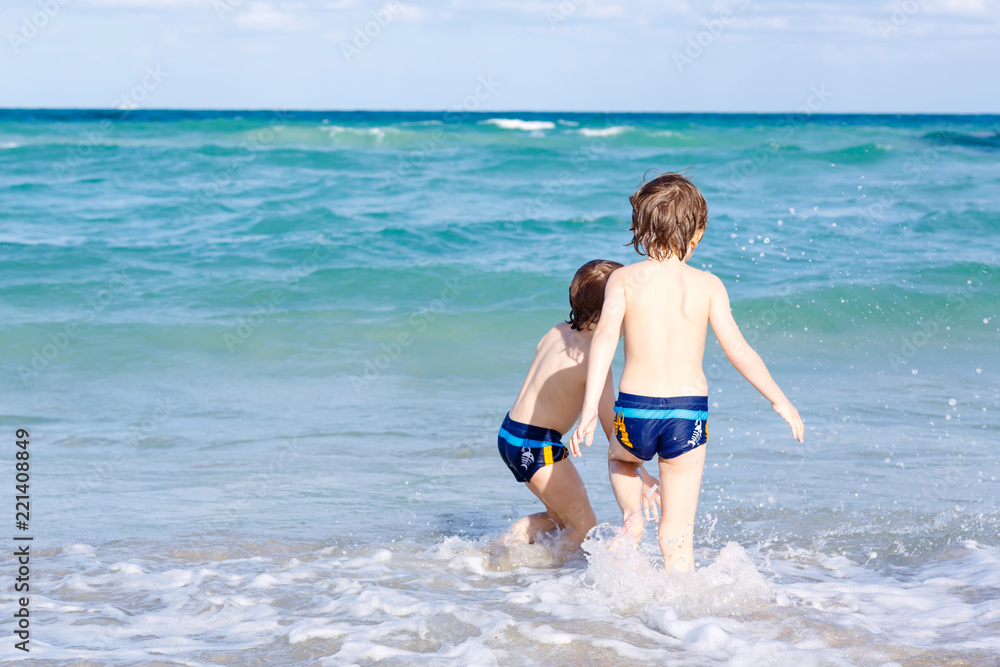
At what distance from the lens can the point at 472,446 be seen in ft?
18.2

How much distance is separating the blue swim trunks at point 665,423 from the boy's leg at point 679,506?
5 cm

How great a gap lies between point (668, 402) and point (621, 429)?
0.67 ft

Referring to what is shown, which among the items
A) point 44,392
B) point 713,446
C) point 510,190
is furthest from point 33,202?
point 713,446

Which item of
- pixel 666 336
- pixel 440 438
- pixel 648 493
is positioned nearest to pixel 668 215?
pixel 666 336

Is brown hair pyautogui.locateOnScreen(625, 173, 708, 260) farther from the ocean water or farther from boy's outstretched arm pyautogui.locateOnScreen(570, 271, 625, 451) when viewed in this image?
the ocean water

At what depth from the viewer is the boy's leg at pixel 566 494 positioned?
12.3ft

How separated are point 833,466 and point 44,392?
563cm

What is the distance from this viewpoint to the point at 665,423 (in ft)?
10.5

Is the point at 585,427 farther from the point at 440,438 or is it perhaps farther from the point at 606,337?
the point at 440,438

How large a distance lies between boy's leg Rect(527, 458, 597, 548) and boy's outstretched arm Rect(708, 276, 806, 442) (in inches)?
36.1

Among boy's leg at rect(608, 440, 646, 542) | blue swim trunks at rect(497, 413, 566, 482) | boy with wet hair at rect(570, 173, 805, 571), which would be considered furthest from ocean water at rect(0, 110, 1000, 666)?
boy with wet hair at rect(570, 173, 805, 571)

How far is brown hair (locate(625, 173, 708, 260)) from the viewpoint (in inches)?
123

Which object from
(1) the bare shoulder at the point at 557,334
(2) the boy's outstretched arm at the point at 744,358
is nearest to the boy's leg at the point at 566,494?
(1) the bare shoulder at the point at 557,334

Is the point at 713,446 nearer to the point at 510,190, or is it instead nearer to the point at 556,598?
the point at 556,598
